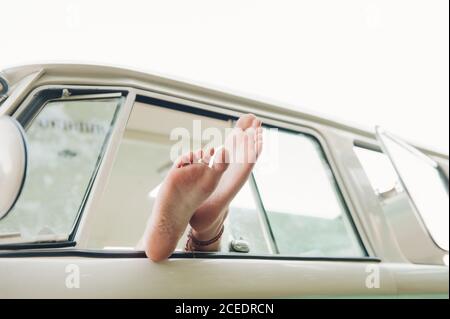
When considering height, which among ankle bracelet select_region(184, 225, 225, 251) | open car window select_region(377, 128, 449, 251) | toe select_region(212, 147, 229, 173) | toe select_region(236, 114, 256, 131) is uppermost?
open car window select_region(377, 128, 449, 251)

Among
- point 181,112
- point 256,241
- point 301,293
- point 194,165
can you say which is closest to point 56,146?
point 181,112

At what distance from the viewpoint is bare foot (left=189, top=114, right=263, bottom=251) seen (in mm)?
1333

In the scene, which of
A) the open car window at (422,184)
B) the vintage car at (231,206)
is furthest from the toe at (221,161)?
the open car window at (422,184)

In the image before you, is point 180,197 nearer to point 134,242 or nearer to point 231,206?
point 231,206

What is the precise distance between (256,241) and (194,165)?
580 mm

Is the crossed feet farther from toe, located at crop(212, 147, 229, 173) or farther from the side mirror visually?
the side mirror

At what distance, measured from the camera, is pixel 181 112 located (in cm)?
167

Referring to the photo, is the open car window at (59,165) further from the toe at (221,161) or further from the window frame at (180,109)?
the toe at (221,161)

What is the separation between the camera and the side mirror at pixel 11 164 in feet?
3.04

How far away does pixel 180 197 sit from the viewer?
1271 millimetres

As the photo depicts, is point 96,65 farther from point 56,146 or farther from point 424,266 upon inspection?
point 424,266

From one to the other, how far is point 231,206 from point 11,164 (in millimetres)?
1023

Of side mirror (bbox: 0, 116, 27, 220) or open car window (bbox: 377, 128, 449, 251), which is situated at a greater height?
open car window (bbox: 377, 128, 449, 251)

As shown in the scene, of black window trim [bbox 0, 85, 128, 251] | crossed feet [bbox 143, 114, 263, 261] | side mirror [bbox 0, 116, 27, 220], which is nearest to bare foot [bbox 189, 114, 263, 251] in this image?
crossed feet [bbox 143, 114, 263, 261]
